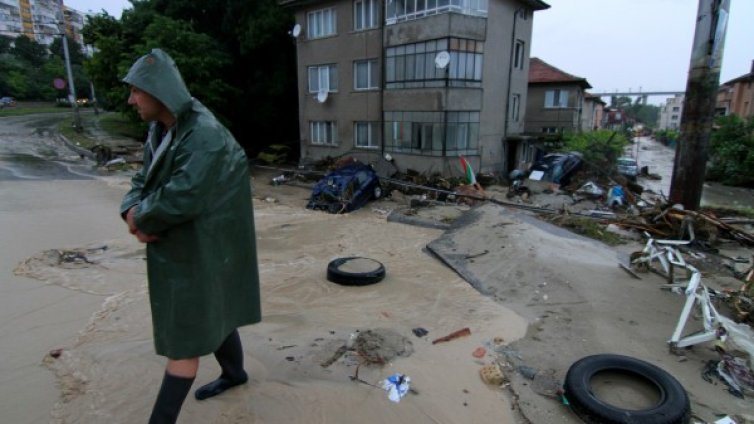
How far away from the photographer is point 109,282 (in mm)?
5977

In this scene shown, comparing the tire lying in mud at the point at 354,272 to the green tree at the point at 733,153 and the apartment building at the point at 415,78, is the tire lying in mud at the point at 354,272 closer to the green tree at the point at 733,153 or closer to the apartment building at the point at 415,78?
the apartment building at the point at 415,78

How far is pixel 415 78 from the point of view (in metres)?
18.9

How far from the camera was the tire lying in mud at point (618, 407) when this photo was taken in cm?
304

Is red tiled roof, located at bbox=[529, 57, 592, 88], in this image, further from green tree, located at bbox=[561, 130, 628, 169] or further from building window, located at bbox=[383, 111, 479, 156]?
building window, located at bbox=[383, 111, 479, 156]

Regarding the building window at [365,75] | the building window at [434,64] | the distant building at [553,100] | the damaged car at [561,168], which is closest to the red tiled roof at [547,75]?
the distant building at [553,100]

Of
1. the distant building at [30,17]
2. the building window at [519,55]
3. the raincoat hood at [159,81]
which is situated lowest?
the raincoat hood at [159,81]

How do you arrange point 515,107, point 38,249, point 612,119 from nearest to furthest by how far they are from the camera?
point 38,249, point 515,107, point 612,119

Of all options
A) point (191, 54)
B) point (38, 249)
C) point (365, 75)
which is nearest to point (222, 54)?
point (191, 54)

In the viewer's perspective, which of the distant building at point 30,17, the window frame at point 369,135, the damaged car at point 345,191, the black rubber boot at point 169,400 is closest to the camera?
the black rubber boot at point 169,400

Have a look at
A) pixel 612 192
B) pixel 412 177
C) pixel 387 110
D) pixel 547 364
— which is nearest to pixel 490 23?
pixel 387 110

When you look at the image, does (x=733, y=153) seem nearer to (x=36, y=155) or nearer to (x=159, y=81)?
(x=159, y=81)

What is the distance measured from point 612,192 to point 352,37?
44.6ft

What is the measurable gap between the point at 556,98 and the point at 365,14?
676 inches

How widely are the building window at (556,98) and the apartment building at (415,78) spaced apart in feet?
30.5
